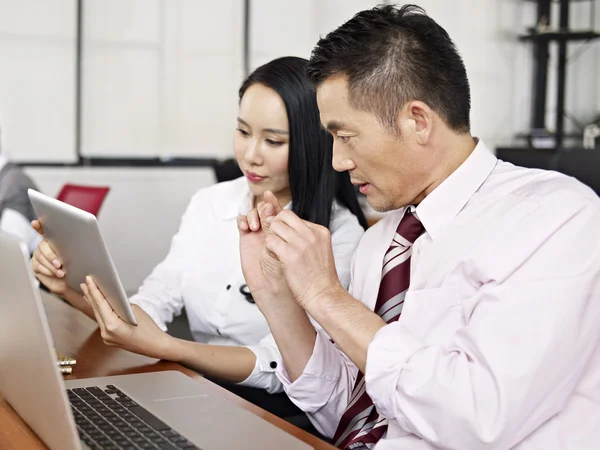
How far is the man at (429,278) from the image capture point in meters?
1.05

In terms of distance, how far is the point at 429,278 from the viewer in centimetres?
127

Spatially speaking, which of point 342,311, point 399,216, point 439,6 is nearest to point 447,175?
point 399,216

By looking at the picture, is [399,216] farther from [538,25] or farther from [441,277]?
[538,25]

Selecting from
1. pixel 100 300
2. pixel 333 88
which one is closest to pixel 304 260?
pixel 333 88

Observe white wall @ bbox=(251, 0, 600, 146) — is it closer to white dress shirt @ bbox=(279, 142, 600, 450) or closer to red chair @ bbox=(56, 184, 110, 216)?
red chair @ bbox=(56, 184, 110, 216)

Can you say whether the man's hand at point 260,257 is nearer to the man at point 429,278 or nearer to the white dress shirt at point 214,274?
the man at point 429,278

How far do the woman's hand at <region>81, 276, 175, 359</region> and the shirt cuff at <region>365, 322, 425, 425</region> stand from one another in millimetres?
527

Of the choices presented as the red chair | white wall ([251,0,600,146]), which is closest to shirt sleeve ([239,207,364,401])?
the red chair

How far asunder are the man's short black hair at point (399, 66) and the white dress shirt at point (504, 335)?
0.19 m

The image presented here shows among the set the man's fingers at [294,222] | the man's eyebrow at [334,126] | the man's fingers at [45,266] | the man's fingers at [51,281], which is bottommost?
the man's fingers at [51,281]

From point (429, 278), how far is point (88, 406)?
58cm

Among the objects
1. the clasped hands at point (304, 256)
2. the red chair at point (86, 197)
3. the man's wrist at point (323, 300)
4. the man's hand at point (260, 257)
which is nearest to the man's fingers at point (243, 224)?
the man's hand at point (260, 257)

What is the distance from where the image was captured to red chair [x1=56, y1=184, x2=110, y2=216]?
3268 millimetres

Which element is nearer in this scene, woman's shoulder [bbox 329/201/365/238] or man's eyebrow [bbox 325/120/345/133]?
man's eyebrow [bbox 325/120/345/133]
